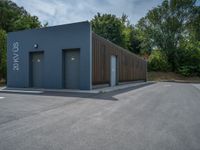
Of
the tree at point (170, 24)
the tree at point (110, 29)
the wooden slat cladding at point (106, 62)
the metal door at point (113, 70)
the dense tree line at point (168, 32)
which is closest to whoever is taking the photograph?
the wooden slat cladding at point (106, 62)

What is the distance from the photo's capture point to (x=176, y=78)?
3309cm

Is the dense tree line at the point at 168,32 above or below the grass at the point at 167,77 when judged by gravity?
above

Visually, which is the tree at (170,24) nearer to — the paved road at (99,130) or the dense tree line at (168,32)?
the dense tree line at (168,32)

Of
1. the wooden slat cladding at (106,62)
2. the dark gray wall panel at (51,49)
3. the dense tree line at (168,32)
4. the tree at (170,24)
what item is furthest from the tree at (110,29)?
the dark gray wall panel at (51,49)

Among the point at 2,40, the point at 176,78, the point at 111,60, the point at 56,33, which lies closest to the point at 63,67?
the point at 56,33

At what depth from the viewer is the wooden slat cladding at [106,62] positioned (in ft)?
42.6

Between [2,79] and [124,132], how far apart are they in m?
21.4

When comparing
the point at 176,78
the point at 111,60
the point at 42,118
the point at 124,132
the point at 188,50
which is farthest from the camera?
the point at 188,50

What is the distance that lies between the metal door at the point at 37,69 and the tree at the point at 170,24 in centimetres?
2671

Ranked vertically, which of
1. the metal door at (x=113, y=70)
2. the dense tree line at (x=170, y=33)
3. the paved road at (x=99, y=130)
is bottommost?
the paved road at (x=99, y=130)

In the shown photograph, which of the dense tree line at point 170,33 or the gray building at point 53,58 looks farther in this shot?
the dense tree line at point 170,33

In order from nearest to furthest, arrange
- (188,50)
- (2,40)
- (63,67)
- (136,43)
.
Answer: (63,67), (2,40), (188,50), (136,43)

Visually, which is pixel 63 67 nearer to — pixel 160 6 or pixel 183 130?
pixel 183 130

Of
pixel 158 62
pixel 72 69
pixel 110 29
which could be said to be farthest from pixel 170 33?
pixel 72 69
